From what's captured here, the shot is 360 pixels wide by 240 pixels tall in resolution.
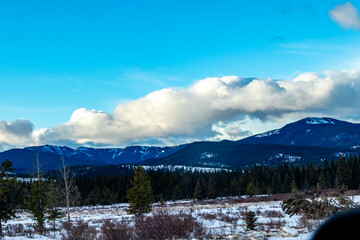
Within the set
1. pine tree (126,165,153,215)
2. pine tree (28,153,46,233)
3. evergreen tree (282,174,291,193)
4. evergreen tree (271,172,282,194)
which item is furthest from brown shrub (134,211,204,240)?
evergreen tree (282,174,291,193)

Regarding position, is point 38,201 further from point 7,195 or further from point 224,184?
point 224,184

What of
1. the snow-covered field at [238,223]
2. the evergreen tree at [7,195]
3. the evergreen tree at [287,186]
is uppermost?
the evergreen tree at [7,195]

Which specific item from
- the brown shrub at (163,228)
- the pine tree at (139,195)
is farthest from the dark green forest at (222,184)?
the brown shrub at (163,228)

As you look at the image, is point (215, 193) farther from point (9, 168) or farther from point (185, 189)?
point (9, 168)

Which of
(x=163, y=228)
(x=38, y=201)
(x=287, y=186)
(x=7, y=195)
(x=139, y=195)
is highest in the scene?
(x=7, y=195)

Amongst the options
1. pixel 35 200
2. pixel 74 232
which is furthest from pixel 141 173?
pixel 74 232

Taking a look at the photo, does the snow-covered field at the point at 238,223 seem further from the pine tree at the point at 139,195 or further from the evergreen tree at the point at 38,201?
the pine tree at the point at 139,195

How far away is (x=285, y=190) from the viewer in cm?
7825

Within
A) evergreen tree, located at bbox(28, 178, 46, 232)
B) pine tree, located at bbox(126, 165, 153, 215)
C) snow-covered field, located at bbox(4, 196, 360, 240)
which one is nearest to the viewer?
snow-covered field, located at bbox(4, 196, 360, 240)

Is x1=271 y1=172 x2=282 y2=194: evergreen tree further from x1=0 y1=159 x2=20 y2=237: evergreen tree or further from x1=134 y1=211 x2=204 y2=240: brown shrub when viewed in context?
x1=134 y1=211 x2=204 y2=240: brown shrub

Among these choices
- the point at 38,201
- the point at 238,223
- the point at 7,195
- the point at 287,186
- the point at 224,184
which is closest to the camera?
the point at 7,195

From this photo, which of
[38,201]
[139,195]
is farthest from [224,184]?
[38,201]

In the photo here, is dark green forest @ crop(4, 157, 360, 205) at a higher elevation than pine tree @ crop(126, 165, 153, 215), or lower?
lower

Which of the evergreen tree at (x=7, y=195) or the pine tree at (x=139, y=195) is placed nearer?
the evergreen tree at (x=7, y=195)
